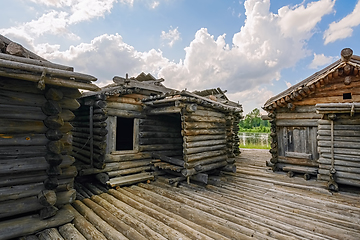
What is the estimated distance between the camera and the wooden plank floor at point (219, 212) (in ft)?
12.3

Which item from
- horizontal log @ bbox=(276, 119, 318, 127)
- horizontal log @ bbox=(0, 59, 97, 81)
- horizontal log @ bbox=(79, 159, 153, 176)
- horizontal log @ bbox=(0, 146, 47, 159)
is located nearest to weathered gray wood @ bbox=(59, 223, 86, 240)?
horizontal log @ bbox=(0, 146, 47, 159)

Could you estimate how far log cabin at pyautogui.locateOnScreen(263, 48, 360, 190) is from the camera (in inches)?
255

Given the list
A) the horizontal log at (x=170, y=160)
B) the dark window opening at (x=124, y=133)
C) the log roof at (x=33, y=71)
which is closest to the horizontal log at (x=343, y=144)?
the horizontal log at (x=170, y=160)

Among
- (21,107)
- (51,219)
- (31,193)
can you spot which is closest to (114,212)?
(51,219)

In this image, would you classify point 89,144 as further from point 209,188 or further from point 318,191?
point 318,191

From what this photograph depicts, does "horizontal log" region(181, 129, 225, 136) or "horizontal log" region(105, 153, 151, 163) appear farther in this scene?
"horizontal log" region(105, 153, 151, 163)

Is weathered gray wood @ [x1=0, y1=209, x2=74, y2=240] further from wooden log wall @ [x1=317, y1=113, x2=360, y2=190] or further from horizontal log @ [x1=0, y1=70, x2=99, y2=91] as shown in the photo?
wooden log wall @ [x1=317, y1=113, x2=360, y2=190]

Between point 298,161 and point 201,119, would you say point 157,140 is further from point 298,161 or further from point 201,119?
point 298,161

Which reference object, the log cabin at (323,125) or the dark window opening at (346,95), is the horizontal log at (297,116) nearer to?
the log cabin at (323,125)

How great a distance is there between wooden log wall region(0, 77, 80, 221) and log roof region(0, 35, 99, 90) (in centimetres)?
58

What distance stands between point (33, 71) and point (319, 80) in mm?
9746

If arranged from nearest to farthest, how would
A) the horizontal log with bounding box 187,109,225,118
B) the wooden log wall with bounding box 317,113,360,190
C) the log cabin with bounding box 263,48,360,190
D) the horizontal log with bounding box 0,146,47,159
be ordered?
the horizontal log with bounding box 0,146,47,159
the wooden log wall with bounding box 317,113,360,190
the log cabin with bounding box 263,48,360,190
the horizontal log with bounding box 187,109,225,118

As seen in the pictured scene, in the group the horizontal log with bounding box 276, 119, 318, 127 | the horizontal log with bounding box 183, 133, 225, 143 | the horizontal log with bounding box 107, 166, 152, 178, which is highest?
the horizontal log with bounding box 276, 119, 318, 127

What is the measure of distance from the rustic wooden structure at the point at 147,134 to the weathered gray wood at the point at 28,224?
91.5 inches
